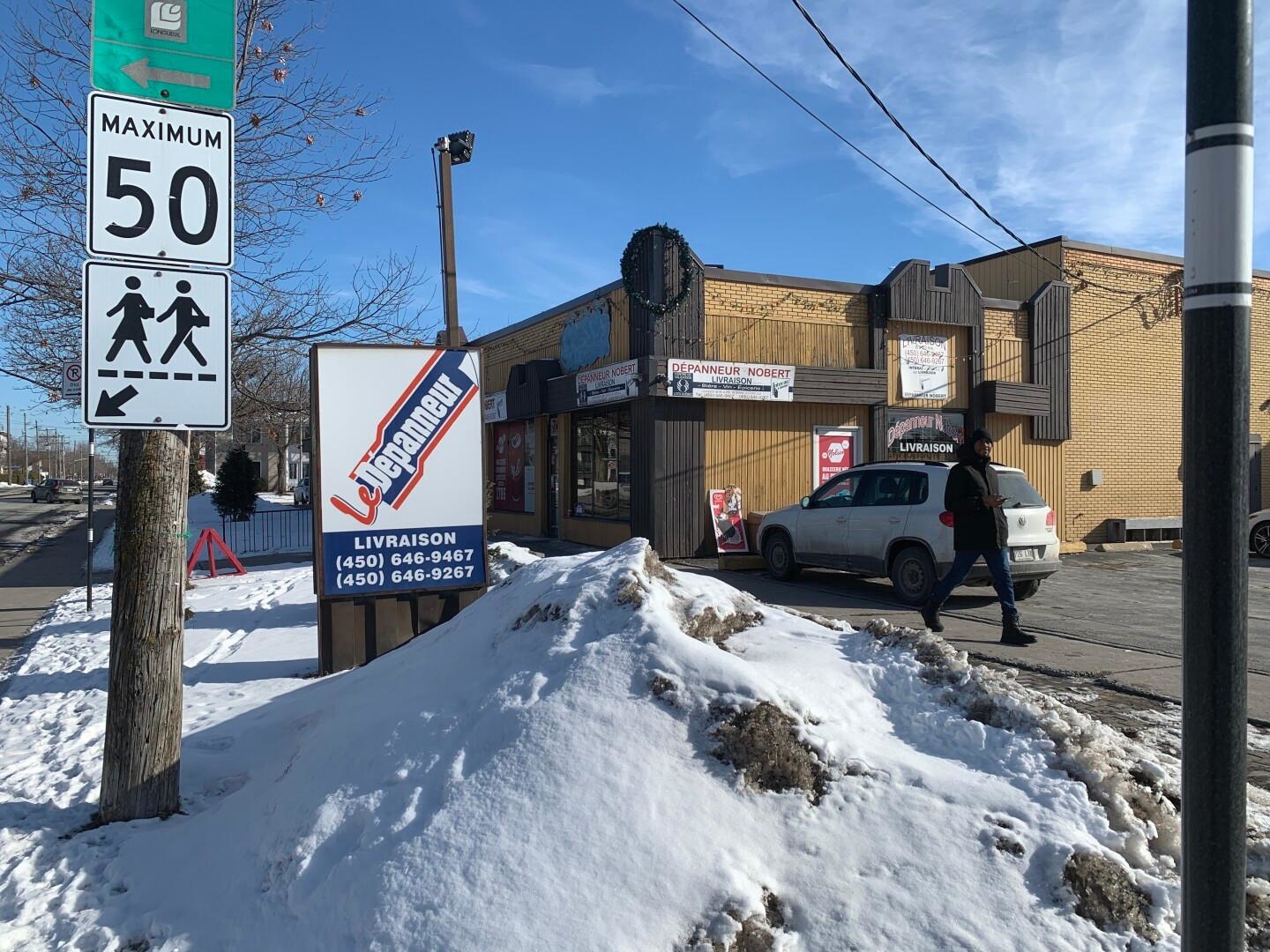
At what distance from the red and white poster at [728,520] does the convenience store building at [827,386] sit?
0.57 feet

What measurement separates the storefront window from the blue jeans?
789 centimetres

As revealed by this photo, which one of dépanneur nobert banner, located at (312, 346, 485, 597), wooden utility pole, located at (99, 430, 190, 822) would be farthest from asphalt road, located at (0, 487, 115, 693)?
wooden utility pole, located at (99, 430, 190, 822)

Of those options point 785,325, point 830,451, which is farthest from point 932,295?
point 830,451

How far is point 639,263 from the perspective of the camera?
15.0 meters

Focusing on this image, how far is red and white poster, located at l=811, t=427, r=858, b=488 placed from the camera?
16281 mm

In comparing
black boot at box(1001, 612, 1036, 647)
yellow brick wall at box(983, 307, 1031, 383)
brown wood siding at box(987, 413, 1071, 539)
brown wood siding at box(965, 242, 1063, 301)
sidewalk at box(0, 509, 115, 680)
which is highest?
brown wood siding at box(965, 242, 1063, 301)

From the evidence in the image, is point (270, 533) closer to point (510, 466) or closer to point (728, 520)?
point (510, 466)

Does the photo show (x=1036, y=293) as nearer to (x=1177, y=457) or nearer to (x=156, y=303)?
(x=1177, y=457)

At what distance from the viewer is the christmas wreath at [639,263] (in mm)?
14719

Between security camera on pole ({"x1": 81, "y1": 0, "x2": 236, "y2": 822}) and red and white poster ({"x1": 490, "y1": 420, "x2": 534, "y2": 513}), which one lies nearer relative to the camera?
security camera on pole ({"x1": 81, "y1": 0, "x2": 236, "y2": 822})

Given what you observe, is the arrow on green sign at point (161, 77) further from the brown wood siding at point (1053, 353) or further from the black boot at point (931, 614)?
the brown wood siding at point (1053, 353)

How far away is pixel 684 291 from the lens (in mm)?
14766

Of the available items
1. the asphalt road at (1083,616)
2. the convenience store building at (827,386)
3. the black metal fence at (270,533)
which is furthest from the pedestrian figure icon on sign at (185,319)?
the black metal fence at (270,533)

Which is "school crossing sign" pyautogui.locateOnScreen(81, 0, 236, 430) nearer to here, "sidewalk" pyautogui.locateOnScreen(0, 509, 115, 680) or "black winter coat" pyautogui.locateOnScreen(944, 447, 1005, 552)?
"sidewalk" pyautogui.locateOnScreen(0, 509, 115, 680)
